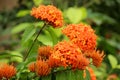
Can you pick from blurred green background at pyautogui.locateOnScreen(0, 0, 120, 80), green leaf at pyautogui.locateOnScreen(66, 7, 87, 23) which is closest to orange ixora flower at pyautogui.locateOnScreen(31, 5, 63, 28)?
green leaf at pyautogui.locateOnScreen(66, 7, 87, 23)

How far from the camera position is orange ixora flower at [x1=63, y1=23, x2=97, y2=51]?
1299 mm

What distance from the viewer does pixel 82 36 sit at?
4.30 ft

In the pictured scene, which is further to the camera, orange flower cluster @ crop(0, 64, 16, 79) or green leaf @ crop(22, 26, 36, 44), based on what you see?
green leaf @ crop(22, 26, 36, 44)

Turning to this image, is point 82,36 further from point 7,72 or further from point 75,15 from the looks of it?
point 75,15

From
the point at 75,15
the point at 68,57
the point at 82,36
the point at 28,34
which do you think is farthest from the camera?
the point at 75,15

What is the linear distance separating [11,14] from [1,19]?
5.3 inches

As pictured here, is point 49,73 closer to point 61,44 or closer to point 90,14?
point 61,44

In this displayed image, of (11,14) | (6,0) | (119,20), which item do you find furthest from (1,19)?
(119,20)

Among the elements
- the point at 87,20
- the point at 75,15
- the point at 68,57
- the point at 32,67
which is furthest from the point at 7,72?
the point at 87,20

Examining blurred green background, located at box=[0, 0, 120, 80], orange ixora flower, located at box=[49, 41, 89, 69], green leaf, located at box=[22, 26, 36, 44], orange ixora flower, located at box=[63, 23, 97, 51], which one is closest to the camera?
orange ixora flower, located at box=[49, 41, 89, 69]

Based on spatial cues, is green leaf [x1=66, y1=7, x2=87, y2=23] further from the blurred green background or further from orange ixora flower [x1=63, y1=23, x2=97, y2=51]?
orange ixora flower [x1=63, y1=23, x2=97, y2=51]

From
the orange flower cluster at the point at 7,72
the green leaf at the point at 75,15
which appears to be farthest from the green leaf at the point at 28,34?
the green leaf at the point at 75,15

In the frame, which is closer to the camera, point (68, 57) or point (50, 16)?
point (68, 57)

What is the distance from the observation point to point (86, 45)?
A: 1.30m
